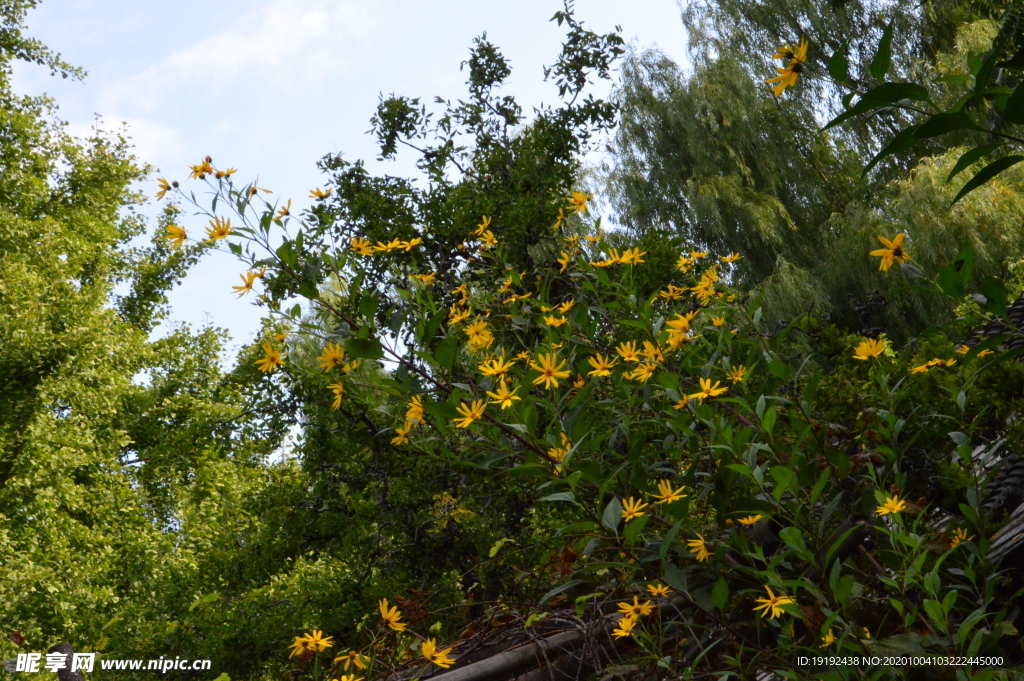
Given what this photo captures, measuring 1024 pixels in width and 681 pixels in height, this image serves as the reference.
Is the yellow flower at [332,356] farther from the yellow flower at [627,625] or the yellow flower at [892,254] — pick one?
the yellow flower at [892,254]

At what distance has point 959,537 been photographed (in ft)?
4.18

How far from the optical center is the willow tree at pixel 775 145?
28.3ft

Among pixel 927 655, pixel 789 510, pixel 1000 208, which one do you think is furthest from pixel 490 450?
pixel 1000 208

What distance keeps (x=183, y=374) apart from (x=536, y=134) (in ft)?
27.7

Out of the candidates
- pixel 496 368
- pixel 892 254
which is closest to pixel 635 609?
pixel 496 368

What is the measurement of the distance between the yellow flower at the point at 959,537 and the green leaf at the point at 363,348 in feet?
3.08

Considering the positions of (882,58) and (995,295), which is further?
(995,295)

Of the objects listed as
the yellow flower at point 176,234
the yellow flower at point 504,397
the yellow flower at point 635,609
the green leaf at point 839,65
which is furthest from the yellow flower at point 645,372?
the yellow flower at point 176,234

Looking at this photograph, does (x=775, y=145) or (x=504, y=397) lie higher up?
(x=775, y=145)

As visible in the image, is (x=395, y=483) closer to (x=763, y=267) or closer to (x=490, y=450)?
(x=490, y=450)

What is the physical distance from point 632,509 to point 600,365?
0.38m

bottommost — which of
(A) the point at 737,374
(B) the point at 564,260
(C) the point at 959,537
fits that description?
(C) the point at 959,537

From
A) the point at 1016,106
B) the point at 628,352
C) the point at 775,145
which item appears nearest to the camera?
the point at 1016,106

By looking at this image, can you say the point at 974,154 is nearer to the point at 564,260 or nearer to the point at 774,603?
the point at 774,603
